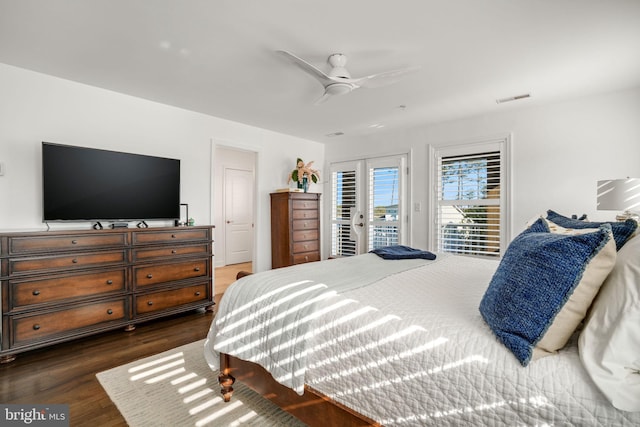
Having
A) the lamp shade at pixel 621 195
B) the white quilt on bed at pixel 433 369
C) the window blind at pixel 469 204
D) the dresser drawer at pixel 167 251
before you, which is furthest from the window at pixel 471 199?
the dresser drawer at pixel 167 251

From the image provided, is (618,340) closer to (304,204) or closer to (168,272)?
(168,272)

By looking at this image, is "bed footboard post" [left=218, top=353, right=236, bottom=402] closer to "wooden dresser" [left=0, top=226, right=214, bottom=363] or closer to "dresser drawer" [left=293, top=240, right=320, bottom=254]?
"wooden dresser" [left=0, top=226, right=214, bottom=363]

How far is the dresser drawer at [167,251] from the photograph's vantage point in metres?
3.20

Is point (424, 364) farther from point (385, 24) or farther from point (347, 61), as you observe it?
point (347, 61)

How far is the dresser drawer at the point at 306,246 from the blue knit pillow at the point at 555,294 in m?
4.07

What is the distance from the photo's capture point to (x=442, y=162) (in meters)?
4.64

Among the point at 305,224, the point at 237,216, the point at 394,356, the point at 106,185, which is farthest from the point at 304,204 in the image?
the point at 394,356

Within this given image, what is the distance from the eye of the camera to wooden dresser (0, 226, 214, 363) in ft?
8.25

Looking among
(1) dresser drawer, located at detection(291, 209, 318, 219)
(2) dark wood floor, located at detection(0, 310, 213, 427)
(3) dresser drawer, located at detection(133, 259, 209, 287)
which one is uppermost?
(1) dresser drawer, located at detection(291, 209, 318, 219)

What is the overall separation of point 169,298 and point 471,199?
13.0ft

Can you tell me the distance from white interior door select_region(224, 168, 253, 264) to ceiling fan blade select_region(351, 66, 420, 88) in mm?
4949

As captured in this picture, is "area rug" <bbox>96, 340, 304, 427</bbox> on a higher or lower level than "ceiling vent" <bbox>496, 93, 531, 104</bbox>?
lower

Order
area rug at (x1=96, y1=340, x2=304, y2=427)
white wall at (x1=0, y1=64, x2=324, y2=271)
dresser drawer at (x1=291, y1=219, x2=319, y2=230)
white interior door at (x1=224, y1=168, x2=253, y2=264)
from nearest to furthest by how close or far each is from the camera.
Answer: area rug at (x1=96, y1=340, x2=304, y2=427)
white wall at (x1=0, y1=64, x2=324, y2=271)
dresser drawer at (x1=291, y1=219, x2=319, y2=230)
white interior door at (x1=224, y1=168, x2=253, y2=264)

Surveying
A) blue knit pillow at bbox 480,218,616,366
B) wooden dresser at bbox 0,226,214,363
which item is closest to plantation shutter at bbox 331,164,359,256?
wooden dresser at bbox 0,226,214,363
